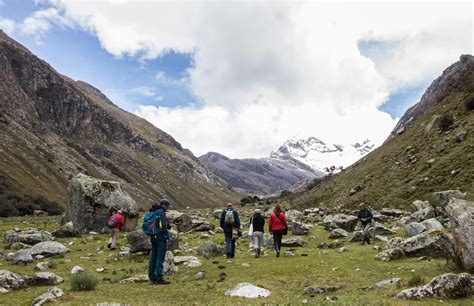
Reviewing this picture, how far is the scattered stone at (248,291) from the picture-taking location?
15670 millimetres

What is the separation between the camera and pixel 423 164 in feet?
170

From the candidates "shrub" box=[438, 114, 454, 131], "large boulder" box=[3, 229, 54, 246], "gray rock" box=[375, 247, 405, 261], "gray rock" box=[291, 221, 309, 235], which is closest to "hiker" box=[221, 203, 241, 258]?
"gray rock" box=[375, 247, 405, 261]

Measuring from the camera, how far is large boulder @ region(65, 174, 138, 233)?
40.7 metres

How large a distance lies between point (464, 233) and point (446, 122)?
148 ft

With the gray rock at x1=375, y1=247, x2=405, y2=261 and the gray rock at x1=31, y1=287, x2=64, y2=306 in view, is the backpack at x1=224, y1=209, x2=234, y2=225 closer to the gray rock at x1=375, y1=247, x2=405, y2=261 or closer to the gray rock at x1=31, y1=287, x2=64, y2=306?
the gray rock at x1=375, y1=247, x2=405, y2=261

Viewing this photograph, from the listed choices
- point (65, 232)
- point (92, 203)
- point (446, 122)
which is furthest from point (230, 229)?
point (446, 122)

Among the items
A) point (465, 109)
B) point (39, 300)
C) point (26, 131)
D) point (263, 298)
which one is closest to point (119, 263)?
point (39, 300)

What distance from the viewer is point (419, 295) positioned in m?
13.7

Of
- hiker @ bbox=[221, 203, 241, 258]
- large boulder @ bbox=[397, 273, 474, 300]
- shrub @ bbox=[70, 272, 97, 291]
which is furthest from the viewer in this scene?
hiker @ bbox=[221, 203, 241, 258]

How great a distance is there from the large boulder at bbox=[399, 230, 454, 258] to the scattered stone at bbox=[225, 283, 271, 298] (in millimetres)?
8915

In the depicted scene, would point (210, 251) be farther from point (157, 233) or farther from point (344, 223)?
point (344, 223)

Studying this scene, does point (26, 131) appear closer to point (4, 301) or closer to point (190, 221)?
point (190, 221)

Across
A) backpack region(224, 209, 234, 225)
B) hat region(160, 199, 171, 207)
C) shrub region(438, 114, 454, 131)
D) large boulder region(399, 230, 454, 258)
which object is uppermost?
shrub region(438, 114, 454, 131)

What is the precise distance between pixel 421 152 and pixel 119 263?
44.2 metres
